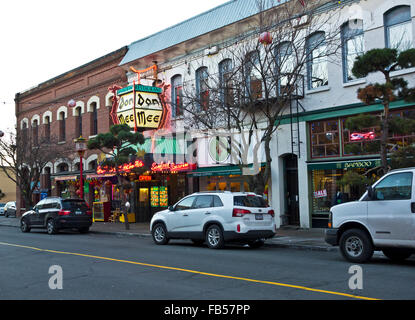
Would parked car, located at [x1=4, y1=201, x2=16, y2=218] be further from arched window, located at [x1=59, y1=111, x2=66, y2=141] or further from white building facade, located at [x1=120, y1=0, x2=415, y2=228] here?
white building facade, located at [x1=120, y1=0, x2=415, y2=228]

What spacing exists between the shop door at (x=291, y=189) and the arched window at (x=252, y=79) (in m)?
3.48

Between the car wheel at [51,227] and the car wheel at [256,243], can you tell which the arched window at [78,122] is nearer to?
the car wheel at [51,227]

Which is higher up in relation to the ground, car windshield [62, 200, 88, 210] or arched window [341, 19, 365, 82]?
arched window [341, 19, 365, 82]

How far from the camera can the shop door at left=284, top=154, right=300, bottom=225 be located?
20.5 meters

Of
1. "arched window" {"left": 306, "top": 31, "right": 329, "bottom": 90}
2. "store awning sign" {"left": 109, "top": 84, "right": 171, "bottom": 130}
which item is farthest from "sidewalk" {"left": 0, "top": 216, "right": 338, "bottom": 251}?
"store awning sign" {"left": 109, "top": 84, "right": 171, "bottom": 130}

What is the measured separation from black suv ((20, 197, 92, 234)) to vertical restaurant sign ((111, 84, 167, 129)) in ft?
17.0

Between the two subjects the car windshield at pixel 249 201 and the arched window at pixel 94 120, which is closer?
the car windshield at pixel 249 201

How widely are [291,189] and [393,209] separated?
10415mm

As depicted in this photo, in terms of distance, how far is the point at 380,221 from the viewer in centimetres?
1055

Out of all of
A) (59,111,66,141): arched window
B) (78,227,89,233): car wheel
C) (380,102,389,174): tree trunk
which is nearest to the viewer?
(380,102,389,174): tree trunk

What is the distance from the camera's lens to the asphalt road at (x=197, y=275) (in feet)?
25.2

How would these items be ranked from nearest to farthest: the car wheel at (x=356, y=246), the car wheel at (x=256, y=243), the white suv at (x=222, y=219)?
the car wheel at (x=356, y=246) → the white suv at (x=222, y=219) → the car wheel at (x=256, y=243)

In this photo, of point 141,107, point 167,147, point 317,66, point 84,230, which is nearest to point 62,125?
point 141,107

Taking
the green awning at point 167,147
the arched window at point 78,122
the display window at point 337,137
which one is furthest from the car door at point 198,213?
the arched window at point 78,122
